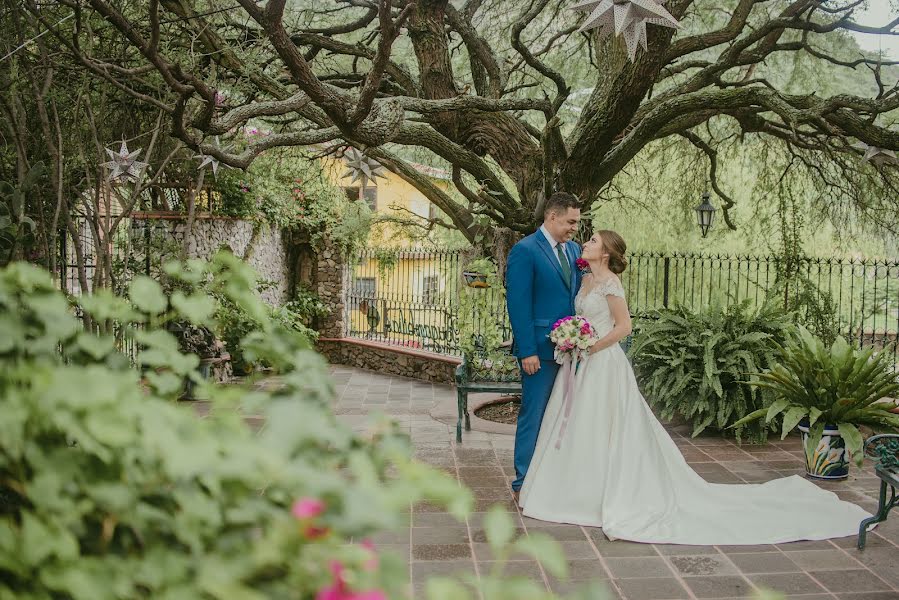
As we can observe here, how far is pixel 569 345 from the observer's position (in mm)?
5246

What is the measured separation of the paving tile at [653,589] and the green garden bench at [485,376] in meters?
3.38

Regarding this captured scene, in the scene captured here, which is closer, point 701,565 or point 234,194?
point 701,565

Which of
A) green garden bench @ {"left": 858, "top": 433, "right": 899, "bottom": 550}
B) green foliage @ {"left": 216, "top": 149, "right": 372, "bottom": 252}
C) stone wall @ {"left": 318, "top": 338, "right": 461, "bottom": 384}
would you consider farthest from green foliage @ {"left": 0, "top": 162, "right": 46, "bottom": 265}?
stone wall @ {"left": 318, "top": 338, "right": 461, "bottom": 384}

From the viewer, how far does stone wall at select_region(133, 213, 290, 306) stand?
1141 centimetres

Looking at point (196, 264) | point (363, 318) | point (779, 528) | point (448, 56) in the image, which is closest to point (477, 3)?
point (448, 56)

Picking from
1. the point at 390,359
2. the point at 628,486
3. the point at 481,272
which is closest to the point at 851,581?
the point at 628,486

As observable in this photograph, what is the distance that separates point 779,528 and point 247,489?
4.38 meters

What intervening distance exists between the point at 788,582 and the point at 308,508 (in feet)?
12.1

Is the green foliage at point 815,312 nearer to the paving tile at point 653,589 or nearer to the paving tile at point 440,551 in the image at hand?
the paving tile at point 653,589

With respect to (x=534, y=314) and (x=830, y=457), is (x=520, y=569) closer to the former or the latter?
(x=534, y=314)

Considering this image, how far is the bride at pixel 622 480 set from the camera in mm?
4801

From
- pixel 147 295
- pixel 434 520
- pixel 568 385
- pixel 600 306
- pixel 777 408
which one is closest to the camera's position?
pixel 147 295

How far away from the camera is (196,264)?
1.49 meters

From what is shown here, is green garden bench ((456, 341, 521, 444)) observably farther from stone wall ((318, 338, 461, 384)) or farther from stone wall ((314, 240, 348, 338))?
stone wall ((314, 240, 348, 338))
